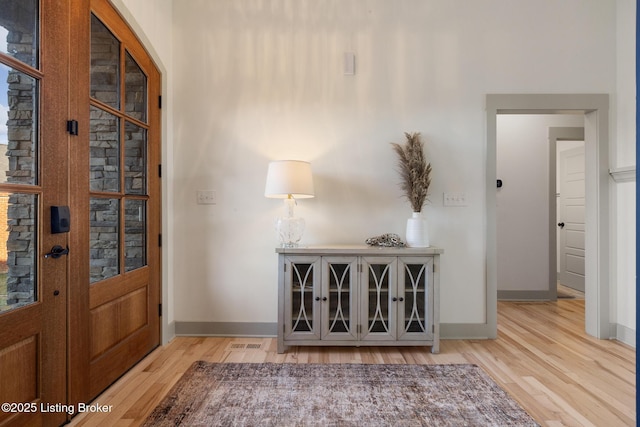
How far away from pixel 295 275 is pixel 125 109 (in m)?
1.66

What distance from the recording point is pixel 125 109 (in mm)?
2223

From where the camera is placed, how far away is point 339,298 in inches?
99.9

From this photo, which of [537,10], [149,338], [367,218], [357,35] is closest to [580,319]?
[367,218]

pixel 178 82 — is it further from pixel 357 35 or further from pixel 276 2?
pixel 357 35

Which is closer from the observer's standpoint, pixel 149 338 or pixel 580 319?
pixel 149 338

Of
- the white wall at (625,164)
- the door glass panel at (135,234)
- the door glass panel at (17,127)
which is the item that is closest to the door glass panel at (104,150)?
the door glass panel at (135,234)

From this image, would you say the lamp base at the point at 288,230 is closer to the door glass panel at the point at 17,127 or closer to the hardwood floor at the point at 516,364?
the hardwood floor at the point at 516,364

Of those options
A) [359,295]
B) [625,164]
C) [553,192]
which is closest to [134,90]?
[359,295]

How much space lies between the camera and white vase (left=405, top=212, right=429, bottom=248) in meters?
2.60

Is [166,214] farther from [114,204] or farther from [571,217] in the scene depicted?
[571,217]

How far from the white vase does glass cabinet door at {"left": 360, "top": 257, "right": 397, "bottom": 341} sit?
0.24m

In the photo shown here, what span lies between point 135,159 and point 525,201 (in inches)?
164

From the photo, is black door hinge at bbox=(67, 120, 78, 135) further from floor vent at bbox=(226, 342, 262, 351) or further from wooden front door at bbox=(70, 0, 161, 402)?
floor vent at bbox=(226, 342, 262, 351)

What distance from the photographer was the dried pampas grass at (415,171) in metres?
2.60
